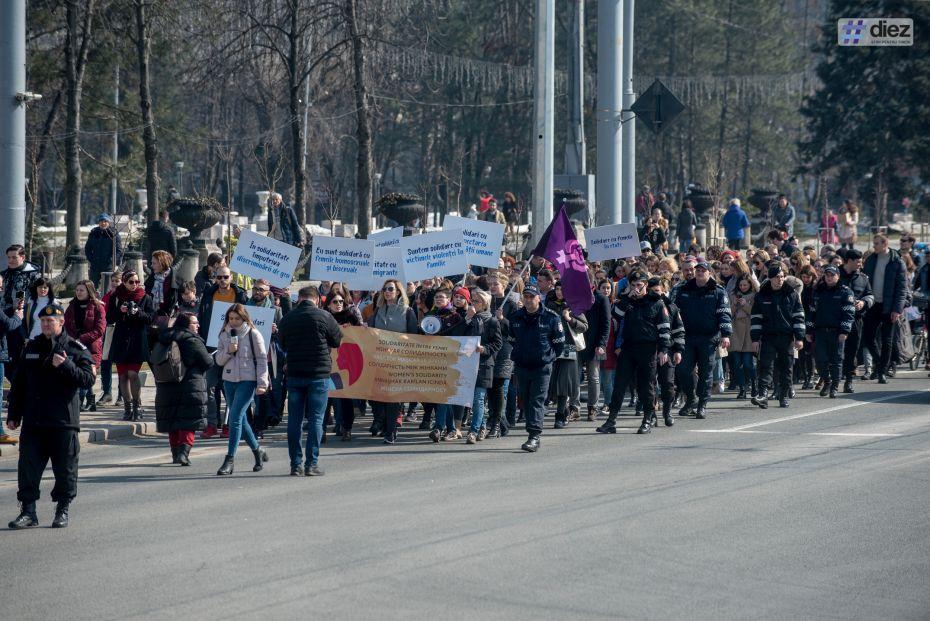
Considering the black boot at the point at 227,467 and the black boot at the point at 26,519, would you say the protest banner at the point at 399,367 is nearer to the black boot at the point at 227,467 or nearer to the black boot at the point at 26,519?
the black boot at the point at 227,467

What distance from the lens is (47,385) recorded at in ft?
34.9

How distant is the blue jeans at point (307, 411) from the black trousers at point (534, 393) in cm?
226

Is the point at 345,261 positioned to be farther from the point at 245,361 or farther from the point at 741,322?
the point at 741,322

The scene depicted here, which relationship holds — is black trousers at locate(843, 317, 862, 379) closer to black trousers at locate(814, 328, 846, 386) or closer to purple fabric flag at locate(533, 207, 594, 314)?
black trousers at locate(814, 328, 846, 386)

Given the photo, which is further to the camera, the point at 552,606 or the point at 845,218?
the point at 845,218

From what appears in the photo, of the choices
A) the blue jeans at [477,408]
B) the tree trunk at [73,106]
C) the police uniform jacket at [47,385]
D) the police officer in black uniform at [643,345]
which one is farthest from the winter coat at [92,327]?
the tree trunk at [73,106]

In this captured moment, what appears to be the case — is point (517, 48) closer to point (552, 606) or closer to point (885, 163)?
point (885, 163)

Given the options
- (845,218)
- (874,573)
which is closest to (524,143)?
(845,218)

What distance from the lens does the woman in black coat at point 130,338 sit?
16.3m

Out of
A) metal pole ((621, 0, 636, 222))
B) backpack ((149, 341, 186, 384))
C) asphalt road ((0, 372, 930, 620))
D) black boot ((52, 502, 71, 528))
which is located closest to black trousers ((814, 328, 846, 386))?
asphalt road ((0, 372, 930, 620))

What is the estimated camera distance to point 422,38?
1298 inches

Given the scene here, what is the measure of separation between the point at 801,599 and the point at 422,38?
2611 centimetres

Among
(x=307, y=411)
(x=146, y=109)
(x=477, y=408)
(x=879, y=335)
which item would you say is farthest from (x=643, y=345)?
(x=146, y=109)

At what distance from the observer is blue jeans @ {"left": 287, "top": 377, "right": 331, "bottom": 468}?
12797 millimetres
